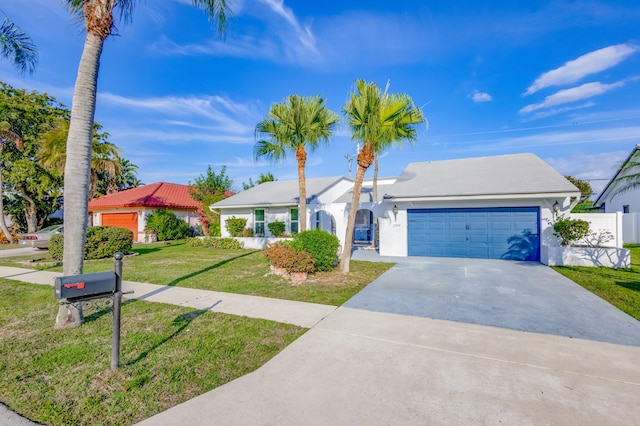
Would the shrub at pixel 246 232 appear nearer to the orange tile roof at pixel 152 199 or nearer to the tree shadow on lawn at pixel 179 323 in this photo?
the orange tile roof at pixel 152 199

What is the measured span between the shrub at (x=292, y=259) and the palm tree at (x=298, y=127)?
275 centimetres

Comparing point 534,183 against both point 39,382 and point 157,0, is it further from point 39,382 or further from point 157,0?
point 39,382

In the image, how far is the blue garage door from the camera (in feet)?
38.3

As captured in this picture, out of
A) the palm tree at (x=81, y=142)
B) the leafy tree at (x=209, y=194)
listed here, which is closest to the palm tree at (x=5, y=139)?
the leafy tree at (x=209, y=194)

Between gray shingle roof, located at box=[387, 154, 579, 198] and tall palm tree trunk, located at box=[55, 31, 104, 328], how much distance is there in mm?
10941

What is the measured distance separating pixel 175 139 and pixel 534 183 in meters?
21.9

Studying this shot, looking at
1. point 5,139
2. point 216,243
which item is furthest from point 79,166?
point 5,139

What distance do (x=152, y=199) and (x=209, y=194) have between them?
4.56m

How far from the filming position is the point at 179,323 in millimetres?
5094

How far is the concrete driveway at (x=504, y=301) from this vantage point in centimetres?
490

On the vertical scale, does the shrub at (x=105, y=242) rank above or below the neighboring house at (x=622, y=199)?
below

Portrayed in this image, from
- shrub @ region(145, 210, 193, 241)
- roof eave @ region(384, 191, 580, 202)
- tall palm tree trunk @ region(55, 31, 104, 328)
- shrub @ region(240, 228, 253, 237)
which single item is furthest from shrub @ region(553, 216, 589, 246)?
shrub @ region(145, 210, 193, 241)

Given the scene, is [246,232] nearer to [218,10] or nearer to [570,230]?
[218,10]

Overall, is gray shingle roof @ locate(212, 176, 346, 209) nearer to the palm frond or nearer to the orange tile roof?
the orange tile roof
